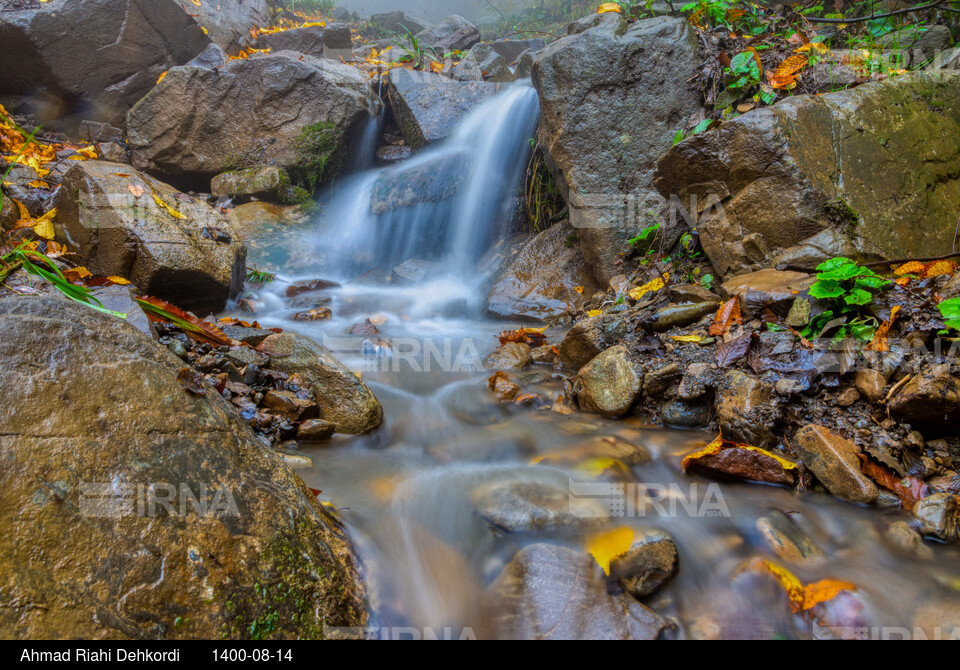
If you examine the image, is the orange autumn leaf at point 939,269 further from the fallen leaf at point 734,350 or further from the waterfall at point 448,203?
the waterfall at point 448,203

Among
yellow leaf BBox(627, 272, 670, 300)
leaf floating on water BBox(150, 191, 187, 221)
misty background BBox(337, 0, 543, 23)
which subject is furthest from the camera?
misty background BBox(337, 0, 543, 23)

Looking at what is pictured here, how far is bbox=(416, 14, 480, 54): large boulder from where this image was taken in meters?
13.9

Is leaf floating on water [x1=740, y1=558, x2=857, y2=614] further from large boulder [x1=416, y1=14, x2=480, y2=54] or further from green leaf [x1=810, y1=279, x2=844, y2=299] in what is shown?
large boulder [x1=416, y1=14, x2=480, y2=54]

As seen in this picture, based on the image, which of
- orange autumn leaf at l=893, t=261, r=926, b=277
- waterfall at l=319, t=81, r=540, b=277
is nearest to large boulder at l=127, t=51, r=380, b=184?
waterfall at l=319, t=81, r=540, b=277

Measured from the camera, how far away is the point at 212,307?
516 centimetres

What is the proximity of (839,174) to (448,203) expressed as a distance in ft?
17.5

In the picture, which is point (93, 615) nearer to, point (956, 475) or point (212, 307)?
point (956, 475)

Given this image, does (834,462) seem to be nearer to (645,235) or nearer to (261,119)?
(645,235)

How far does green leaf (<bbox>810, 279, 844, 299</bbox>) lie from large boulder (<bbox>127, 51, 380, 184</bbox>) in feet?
26.1

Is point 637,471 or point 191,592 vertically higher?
point 191,592

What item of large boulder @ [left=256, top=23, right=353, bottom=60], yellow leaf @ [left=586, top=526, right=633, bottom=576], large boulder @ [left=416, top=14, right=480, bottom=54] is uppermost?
large boulder @ [left=416, top=14, right=480, bottom=54]

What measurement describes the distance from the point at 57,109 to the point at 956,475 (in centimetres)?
1189

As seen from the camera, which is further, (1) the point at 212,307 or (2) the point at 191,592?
(1) the point at 212,307
